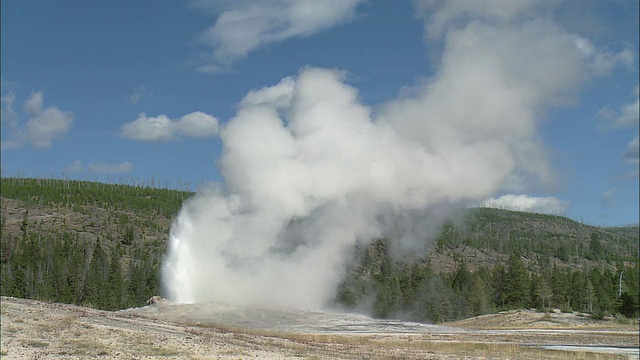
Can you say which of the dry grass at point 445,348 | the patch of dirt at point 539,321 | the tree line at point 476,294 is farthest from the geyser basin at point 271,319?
the tree line at point 476,294

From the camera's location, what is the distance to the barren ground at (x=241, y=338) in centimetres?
2370

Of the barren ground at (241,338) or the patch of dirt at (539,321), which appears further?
the patch of dirt at (539,321)

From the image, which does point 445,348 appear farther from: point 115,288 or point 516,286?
point 516,286

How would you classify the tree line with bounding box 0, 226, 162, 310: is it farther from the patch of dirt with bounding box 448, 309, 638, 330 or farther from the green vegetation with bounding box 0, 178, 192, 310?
the patch of dirt with bounding box 448, 309, 638, 330

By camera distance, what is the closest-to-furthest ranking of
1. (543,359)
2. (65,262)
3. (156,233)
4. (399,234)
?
(543,359) → (399,234) → (65,262) → (156,233)

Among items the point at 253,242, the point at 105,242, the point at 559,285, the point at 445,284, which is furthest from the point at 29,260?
the point at 559,285

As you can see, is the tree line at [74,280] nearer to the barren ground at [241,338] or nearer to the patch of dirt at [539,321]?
the barren ground at [241,338]

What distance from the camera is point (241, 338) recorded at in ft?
108

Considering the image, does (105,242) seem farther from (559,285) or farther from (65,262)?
(559,285)

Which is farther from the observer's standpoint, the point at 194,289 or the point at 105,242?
the point at 105,242

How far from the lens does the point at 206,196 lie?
62625mm

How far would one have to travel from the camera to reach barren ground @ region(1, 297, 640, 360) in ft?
77.8

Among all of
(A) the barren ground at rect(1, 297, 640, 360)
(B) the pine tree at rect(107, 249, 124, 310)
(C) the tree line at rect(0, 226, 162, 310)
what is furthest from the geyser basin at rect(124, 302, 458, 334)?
(B) the pine tree at rect(107, 249, 124, 310)

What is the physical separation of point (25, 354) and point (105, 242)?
14238 centimetres
